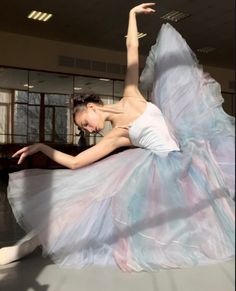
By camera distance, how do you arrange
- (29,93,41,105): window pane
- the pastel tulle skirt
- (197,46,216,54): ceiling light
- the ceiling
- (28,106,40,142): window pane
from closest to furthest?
the pastel tulle skirt → the ceiling → (197,46,216,54): ceiling light → (28,106,40,142): window pane → (29,93,41,105): window pane

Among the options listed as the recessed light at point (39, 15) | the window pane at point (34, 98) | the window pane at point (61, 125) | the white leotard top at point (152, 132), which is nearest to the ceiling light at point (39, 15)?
the recessed light at point (39, 15)

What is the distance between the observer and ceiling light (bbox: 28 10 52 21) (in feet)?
28.7

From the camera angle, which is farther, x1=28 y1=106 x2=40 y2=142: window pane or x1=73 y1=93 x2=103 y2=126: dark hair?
x1=28 y1=106 x2=40 y2=142: window pane

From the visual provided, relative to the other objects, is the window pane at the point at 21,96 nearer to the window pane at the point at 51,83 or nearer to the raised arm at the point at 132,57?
the window pane at the point at 51,83

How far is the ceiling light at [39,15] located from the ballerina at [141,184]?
686 cm

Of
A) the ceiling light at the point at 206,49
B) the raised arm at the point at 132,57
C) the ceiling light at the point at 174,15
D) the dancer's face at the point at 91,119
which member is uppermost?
the ceiling light at the point at 174,15

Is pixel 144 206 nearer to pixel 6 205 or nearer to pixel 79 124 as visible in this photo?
pixel 79 124

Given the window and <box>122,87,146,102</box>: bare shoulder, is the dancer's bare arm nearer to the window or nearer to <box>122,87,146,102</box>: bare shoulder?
<box>122,87,146,102</box>: bare shoulder

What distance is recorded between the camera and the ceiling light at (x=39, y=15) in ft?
28.7

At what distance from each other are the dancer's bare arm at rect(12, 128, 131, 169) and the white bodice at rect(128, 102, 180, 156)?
6 centimetres

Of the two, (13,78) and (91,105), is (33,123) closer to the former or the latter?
(13,78)

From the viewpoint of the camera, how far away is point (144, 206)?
2.21 meters

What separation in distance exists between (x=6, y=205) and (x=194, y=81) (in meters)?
3.36

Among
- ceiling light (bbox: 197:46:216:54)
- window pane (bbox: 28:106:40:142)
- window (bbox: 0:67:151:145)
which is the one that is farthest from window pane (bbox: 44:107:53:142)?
ceiling light (bbox: 197:46:216:54)
